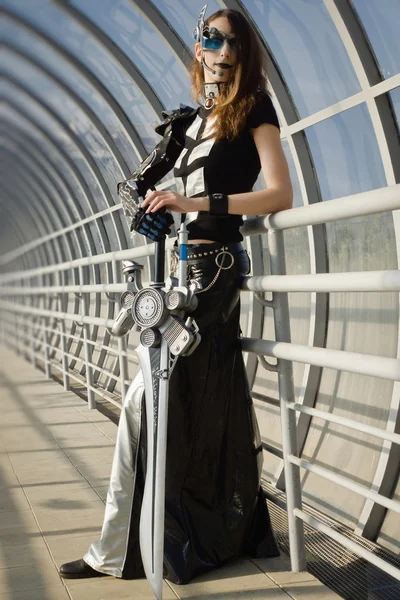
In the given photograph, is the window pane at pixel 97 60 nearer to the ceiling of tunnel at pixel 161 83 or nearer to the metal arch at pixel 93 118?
the ceiling of tunnel at pixel 161 83

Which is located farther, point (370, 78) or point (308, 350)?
point (370, 78)

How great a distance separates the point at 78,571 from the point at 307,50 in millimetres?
3563

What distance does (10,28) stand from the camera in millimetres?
8695

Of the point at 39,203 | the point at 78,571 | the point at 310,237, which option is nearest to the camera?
the point at 78,571

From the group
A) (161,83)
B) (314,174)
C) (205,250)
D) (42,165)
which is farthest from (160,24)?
(42,165)

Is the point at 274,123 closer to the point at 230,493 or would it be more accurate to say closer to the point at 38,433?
the point at 230,493

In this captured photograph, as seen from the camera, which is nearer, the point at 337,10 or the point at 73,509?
the point at 73,509

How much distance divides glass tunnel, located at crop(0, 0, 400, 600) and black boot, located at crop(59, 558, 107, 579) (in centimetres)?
77

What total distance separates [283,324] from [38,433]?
3655 millimetres

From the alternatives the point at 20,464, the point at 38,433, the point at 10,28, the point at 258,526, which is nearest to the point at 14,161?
the point at 10,28

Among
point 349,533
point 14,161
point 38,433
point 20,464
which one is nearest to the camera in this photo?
point 349,533

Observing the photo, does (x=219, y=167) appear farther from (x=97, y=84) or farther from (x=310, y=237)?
(x=97, y=84)

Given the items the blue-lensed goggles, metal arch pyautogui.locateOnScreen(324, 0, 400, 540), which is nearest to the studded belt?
the blue-lensed goggles

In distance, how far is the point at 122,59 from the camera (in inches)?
289
